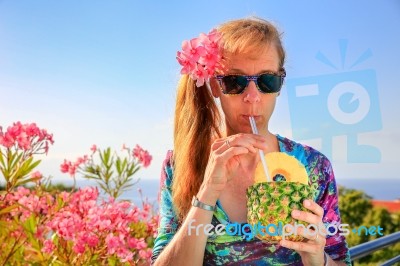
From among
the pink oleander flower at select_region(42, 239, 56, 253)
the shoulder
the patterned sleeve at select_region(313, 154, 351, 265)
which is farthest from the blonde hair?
the pink oleander flower at select_region(42, 239, 56, 253)

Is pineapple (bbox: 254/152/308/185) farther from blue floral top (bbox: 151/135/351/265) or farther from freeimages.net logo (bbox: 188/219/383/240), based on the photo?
blue floral top (bbox: 151/135/351/265)

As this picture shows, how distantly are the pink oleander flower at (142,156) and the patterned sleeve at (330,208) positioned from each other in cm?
193

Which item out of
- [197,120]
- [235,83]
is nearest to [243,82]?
[235,83]

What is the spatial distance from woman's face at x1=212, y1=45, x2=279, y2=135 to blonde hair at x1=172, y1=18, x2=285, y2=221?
4cm

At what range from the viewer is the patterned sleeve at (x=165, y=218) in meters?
1.44

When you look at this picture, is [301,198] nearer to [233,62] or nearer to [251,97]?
[251,97]

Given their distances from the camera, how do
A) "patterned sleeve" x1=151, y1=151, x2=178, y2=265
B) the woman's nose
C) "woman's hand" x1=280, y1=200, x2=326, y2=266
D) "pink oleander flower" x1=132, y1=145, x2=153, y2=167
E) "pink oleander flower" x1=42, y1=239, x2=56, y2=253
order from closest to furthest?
"woman's hand" x1=280, y1=200, x2=326, y2=266, the woman's nose, "patterned sleeve" x1=151, y1=151, x2=178, y2=265, "pink oleander flower" x1=42, y1=239, x2=56, y2=253, "pink oleander flower" x1=132, y1=145, x2=153, y2=167

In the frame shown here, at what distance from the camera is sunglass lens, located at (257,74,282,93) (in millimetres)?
1347

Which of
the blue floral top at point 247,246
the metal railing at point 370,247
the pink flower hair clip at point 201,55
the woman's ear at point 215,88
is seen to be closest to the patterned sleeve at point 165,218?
the blue floral top at point 247,246

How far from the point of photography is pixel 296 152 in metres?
1.58

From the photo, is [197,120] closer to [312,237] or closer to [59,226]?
[312,237]

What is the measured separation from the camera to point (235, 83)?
1346mm

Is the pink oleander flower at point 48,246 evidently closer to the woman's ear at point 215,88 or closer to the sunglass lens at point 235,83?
the woman's ear at point 215,88

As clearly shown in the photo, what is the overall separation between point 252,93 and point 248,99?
2 centimetres
